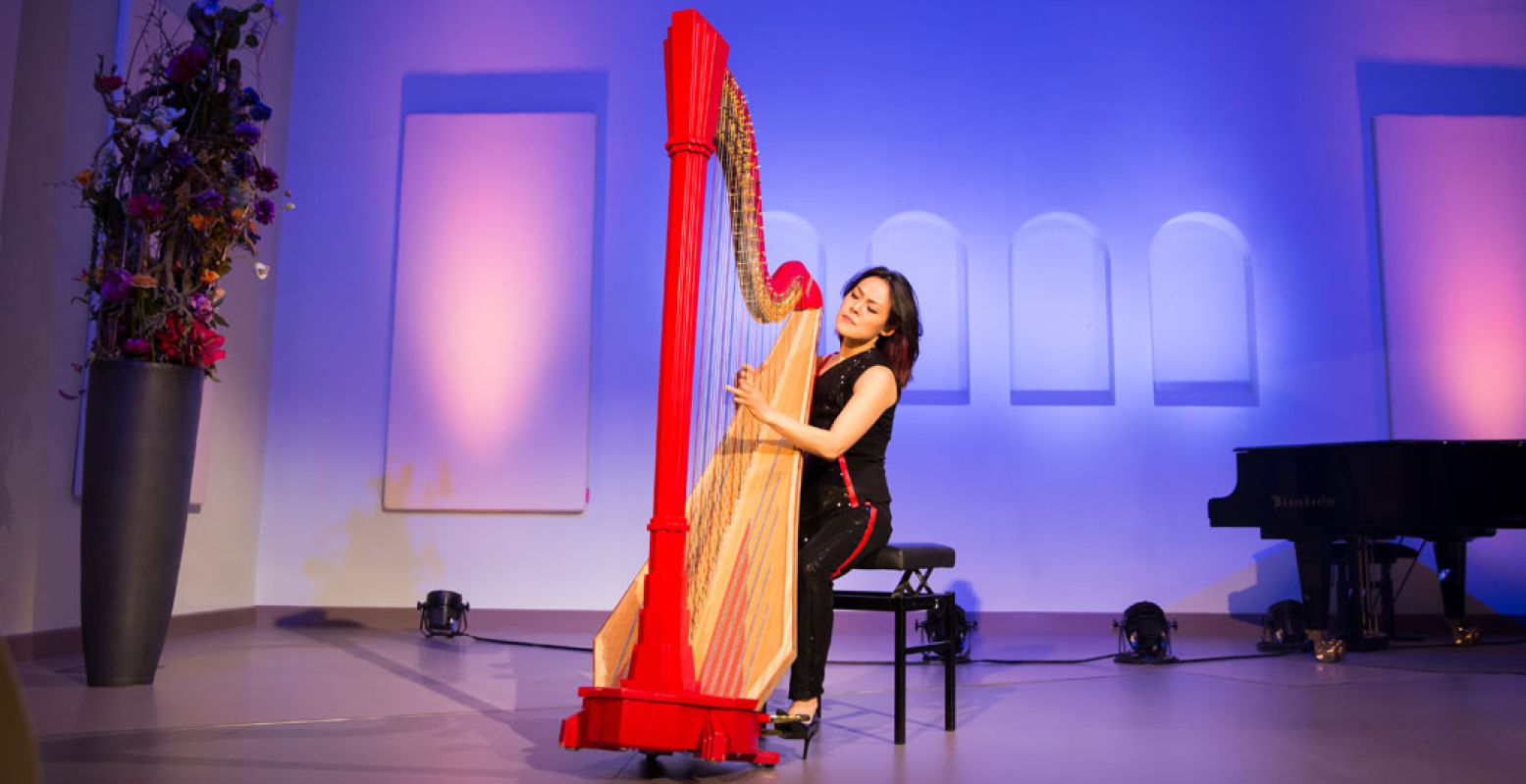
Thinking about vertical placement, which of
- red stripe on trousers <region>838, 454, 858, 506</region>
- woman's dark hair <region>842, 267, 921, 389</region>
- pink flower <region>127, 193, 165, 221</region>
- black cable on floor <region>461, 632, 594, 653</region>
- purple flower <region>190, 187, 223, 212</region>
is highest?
purple flower <region>190, 187, 223, 212</region>

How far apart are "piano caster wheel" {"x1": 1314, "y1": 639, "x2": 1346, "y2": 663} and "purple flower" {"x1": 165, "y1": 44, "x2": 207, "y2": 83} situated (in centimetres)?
455

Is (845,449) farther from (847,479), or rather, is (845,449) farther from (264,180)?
(264,180)

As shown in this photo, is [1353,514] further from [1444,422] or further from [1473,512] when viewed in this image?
[1444,422]

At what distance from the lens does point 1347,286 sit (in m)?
5.98

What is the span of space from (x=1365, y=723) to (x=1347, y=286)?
3.51 metres

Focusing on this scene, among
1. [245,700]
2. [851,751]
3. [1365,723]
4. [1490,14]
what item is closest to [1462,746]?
[1365,723]

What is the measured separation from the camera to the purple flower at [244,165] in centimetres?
354

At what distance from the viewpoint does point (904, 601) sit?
9.16 ft

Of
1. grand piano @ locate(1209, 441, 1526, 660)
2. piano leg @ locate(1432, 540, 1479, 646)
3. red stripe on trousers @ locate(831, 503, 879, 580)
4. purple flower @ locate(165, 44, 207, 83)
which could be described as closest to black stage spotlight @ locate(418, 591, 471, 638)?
purple flower @ locate(165, 44, 207, 83)

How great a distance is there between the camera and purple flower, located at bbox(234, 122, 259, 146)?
3.50 meters

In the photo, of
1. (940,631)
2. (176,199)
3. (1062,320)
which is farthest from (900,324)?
(1062,320)

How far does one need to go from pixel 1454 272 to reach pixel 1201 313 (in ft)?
4.11

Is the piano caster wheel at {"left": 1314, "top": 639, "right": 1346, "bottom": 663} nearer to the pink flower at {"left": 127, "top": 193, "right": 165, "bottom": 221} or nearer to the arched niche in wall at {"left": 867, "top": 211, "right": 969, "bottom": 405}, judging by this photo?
the arched niche in wall at {"left": 867, "top": 211, "right": 969, "bottom": 405}

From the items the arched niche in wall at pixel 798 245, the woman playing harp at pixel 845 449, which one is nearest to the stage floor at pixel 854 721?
the woman playing harp at pixel 845 449
